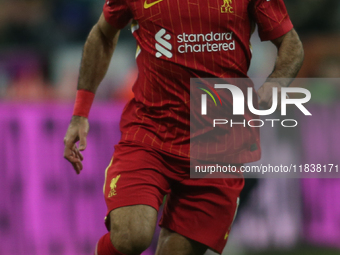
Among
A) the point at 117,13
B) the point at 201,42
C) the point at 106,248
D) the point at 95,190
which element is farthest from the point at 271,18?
the point at 95,190

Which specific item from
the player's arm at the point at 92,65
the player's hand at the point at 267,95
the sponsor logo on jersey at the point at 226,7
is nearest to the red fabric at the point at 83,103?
the player's arm at the point at 92,65

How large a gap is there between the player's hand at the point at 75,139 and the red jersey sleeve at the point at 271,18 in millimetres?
1169

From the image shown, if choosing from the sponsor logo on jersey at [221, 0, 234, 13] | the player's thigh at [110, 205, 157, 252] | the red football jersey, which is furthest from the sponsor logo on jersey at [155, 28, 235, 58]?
the player's thigh at [110, 205, 157, 252]

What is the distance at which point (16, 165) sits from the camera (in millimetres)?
4676

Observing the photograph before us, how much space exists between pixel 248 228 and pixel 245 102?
2149mm

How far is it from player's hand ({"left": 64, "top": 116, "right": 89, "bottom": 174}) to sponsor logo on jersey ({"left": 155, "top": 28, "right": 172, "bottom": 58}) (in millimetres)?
652

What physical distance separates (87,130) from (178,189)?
646 mm

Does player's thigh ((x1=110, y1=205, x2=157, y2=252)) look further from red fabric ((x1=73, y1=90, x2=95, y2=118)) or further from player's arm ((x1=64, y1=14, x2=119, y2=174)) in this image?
red fabric ((x1=73, y1=90, x2=95, y2=118))

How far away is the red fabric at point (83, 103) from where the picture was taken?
3.22 m

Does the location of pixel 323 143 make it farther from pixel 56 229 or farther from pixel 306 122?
pixel 56 229

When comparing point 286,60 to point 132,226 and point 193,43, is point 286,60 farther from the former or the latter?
point 132,226

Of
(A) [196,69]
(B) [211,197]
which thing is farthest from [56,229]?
(A) [196,69]

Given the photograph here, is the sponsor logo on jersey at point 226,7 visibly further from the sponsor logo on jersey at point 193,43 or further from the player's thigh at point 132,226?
the player's thigh at point 132,226

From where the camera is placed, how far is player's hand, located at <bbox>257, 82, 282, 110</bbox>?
2625mm
